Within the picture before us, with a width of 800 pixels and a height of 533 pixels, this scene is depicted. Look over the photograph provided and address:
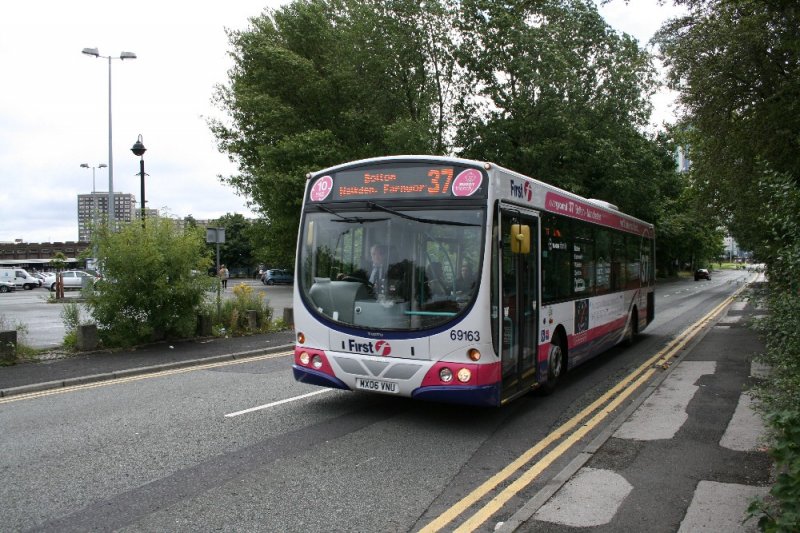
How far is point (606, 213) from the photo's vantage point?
11.7m

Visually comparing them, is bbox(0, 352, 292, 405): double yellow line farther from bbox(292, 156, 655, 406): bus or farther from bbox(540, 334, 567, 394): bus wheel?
bbox(540, 334, 567, 394): bus wheel

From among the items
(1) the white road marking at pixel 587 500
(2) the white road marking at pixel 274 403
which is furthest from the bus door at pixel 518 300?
(2) the white road marking at pixel 274 403

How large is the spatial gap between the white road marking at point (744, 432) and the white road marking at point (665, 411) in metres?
0.51

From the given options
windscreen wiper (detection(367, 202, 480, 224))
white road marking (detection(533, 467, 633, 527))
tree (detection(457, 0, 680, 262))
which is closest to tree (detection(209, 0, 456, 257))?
tree (detection(457, 0, 680, 262))

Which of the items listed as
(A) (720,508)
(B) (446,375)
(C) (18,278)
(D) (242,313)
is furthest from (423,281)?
(C) (18,278)

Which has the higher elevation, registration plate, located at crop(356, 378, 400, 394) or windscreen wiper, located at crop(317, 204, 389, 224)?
windscreen wiper, located at crop(317, 204, 389, 224)

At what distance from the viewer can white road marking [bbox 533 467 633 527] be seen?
4.31 meters

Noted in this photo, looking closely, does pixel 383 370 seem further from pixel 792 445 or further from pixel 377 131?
pixel 377 131

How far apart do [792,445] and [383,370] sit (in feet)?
13.5

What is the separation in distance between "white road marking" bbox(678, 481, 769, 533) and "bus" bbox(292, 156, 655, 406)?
228 cm

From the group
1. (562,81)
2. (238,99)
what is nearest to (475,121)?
(562,81)

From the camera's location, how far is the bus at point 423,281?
6523 millimetres

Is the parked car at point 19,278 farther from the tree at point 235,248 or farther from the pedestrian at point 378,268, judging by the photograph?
the pedestrian at point 378,268

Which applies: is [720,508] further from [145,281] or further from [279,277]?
[279,277]
